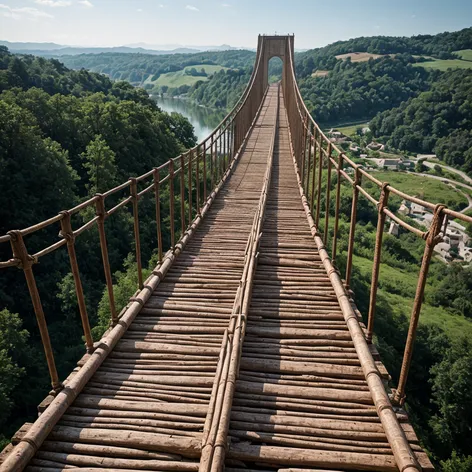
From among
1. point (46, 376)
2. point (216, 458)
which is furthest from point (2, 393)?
point (216, 458)

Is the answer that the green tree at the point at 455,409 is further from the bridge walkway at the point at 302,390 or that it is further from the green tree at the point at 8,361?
the bridge walkway at the point at 302,390

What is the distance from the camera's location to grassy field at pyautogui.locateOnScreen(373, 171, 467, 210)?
42.1 m

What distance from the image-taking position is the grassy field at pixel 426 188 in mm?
42094

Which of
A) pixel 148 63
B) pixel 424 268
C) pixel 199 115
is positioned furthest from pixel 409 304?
pixel 148 63

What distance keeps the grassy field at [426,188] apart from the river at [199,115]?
25.4 m

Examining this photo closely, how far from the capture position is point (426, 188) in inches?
1788

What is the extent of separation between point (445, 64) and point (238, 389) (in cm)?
10113

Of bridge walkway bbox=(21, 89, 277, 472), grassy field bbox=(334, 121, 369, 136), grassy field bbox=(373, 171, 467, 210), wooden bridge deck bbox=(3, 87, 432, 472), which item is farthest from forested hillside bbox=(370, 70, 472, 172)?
bridge walkway bbox=(21, 89, 277, 472)

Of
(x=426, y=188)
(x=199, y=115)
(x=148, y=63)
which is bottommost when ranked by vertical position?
(x=426, y=188)

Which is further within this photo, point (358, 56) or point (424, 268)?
point (358, 56)

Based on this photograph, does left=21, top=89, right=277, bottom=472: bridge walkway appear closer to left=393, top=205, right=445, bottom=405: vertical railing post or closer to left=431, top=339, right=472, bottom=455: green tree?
left=393, top=205, right=445, bottom=405: vertical railing post

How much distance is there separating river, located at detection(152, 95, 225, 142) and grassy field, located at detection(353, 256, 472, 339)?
34.2m

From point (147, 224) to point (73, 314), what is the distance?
637 cm

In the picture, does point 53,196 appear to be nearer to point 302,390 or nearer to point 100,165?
point 100,165
